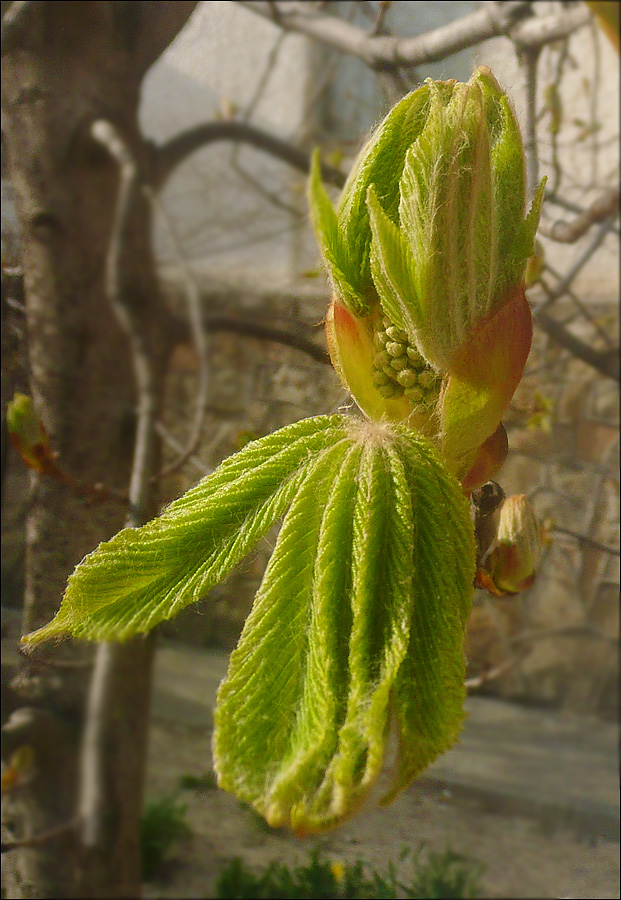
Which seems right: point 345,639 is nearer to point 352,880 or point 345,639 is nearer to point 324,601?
point 324,601

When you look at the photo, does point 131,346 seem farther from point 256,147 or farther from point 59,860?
point 59,860

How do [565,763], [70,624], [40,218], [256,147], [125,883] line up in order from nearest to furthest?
[70,624] → [40,218] → [125,883] → [256,147] → [565,763]

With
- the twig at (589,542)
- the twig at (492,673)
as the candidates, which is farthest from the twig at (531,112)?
the twig at (492,673)

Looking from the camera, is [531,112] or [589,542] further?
[589,542]

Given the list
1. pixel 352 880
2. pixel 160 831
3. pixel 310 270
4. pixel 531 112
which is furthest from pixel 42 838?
pixel 531 112

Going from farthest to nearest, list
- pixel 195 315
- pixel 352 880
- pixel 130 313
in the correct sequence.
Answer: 1. pixel 195 315
2. pixel 130 313
3. pixel 352 880

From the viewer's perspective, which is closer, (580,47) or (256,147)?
(580,47)

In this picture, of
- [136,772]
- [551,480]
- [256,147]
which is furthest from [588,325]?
[136,772]
